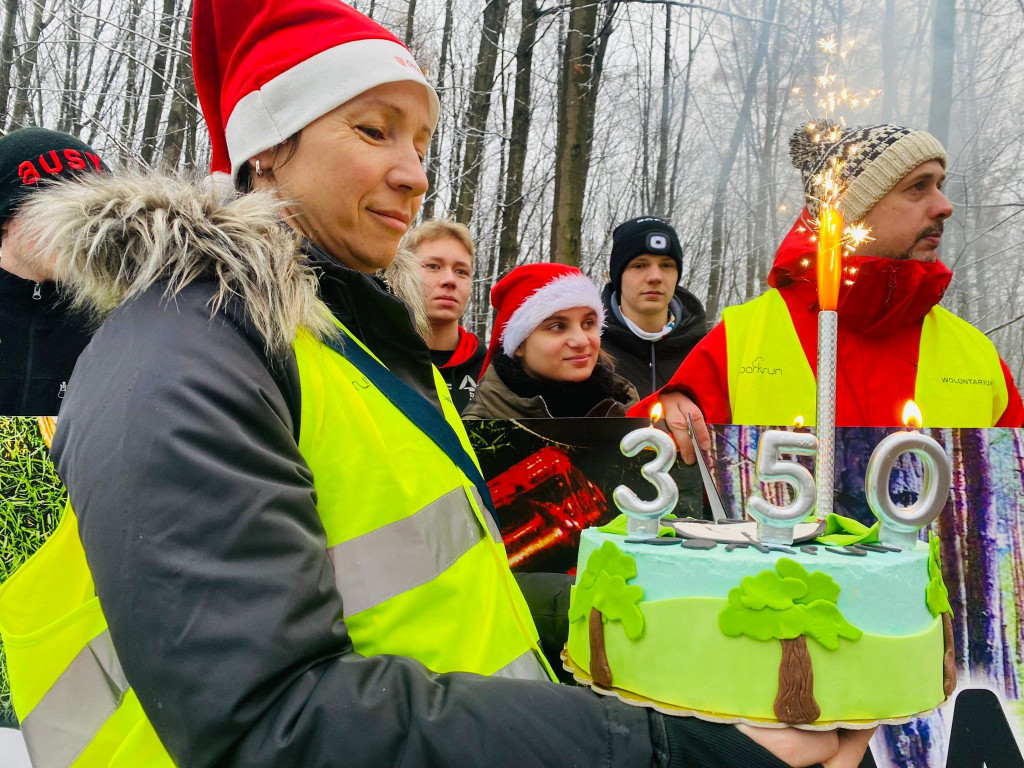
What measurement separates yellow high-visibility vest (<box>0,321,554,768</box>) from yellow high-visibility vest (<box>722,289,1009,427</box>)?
1842 mm

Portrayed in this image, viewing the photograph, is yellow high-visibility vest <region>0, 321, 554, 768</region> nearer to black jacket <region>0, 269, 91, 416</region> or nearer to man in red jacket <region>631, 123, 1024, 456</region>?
man in red jacket <region>631, 123, 1024, 456</region>

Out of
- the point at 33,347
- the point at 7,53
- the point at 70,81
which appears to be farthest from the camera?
the point at 70,81

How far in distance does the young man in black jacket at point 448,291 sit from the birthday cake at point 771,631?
3311mm

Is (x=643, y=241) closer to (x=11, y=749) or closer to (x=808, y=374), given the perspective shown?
(x=808, y=374)

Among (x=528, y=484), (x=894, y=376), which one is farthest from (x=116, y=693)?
(x=894, y=376)

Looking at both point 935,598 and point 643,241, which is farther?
point 643,241

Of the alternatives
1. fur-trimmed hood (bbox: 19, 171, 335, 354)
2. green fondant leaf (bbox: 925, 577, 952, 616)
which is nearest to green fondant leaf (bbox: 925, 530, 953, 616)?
green fondant leaf (bbox: 925, 577, 952, 616)

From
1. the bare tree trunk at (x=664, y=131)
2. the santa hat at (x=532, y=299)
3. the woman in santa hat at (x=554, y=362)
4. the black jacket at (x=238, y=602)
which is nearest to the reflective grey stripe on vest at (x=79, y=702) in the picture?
the black jacket at (x=238, y=602)

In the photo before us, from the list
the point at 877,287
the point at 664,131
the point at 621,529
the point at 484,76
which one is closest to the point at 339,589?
the point at 621,529

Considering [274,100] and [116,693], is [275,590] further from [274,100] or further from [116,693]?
[274,100]

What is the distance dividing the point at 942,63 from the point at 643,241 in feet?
17.0

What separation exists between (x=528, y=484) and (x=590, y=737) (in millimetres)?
1615

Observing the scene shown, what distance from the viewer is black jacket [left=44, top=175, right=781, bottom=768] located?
0.93 m

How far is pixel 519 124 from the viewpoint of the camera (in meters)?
9.55
